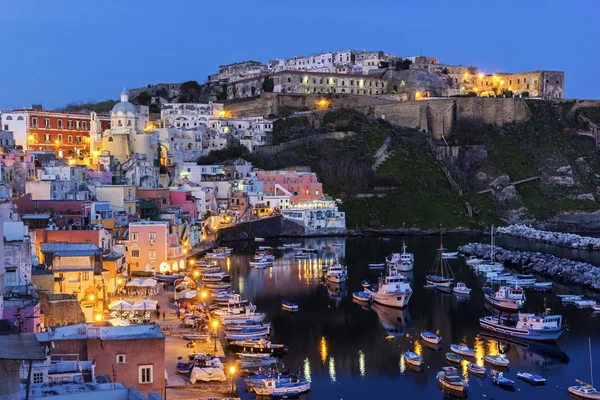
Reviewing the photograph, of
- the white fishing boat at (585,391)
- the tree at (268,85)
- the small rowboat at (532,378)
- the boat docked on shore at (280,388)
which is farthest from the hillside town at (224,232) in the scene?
the white fishing boat at (585,391)

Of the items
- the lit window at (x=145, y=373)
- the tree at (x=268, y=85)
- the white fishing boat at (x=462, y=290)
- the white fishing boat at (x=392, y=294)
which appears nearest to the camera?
the lit window at (x=145, y=373)

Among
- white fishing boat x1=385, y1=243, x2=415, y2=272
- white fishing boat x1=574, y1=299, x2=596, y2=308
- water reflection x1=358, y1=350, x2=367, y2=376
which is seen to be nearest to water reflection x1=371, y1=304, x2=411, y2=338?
water reflection x1=358, y1=350, x2=367, y2=376

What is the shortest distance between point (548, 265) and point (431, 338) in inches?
773

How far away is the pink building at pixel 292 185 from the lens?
6488 centimetres

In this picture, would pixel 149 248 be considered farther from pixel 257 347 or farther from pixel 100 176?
pixel 257 347

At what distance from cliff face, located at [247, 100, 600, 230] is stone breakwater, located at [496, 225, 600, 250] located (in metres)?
3.04

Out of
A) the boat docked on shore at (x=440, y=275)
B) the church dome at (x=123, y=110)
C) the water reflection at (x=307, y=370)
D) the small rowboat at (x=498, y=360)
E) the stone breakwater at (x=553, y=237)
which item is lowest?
the water reflection at (x=307, y=370)

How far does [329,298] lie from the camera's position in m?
36.8

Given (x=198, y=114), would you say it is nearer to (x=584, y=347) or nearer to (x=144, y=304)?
(x=144, y=304)

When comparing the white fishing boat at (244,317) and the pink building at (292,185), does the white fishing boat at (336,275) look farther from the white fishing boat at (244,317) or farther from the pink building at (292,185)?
the pink building at (292,185)

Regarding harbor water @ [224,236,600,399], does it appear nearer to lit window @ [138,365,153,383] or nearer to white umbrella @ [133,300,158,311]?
white umbrella @ [133,300,158,311]

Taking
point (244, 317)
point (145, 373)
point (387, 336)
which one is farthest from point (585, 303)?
point (145, 373)

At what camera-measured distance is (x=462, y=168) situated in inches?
2913

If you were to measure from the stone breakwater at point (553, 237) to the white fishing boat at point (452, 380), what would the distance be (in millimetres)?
35011
